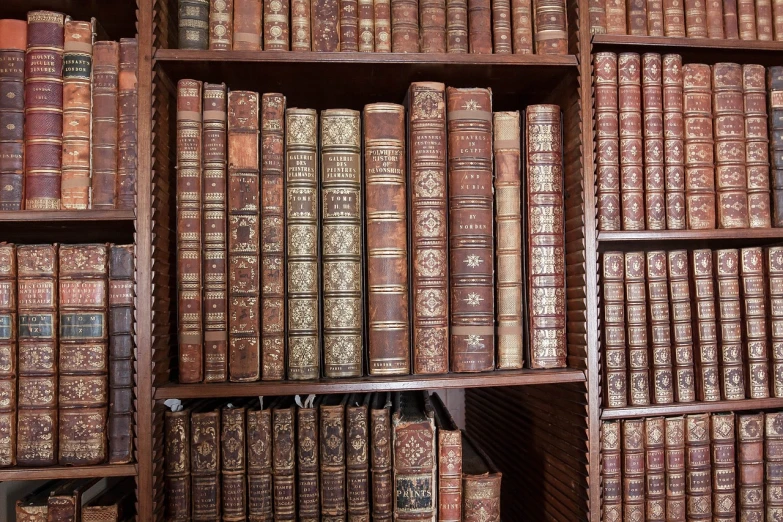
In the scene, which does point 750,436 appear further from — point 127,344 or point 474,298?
point 127,344

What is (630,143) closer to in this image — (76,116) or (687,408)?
(687,408)

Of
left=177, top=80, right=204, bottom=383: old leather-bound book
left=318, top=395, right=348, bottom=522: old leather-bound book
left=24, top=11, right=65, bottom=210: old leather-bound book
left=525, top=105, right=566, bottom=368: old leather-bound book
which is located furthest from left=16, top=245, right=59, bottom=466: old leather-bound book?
left=525, top=105, right=566, bottom=368: old leather-bound book

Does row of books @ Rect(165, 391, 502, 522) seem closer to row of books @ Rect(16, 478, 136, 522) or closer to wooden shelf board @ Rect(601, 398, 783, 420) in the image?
row of books @ Rect(16, 478, 136, 522)

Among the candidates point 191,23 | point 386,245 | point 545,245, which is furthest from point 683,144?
point 191,23

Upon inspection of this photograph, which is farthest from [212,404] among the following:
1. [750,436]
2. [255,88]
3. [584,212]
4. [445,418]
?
[750,436]

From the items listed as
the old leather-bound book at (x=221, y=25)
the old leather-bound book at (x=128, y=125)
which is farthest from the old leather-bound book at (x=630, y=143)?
the old leather-bound book at (x=128, y=125)

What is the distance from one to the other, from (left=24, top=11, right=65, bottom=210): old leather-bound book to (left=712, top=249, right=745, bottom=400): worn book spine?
133 cm

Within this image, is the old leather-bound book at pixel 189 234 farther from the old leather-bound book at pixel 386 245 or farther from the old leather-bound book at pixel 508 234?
the old leather-bound book at pixel 508 234

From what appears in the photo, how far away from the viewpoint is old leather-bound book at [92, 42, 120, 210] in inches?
40.8

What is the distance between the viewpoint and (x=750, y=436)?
119cm

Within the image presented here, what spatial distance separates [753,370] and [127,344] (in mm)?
1259

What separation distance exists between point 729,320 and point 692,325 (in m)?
0.07

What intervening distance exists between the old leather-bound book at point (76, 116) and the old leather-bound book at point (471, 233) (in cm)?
69

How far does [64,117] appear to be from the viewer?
104 cm
